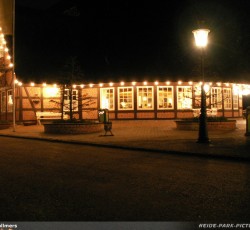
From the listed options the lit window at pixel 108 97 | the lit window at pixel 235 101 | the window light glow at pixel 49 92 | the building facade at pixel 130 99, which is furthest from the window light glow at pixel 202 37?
the lit window at pixel 235 101

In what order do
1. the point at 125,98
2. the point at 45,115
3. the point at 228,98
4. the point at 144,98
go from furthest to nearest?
the point at 228,98 < the point at 125,98 < the point at 144,98 < the point at 45,115

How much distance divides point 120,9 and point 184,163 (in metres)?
27.5

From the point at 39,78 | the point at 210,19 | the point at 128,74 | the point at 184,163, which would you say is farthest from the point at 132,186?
the point at 39,78

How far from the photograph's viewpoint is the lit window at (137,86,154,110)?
90.1ft

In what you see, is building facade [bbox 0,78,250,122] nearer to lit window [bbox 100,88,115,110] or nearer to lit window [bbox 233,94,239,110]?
lit window [bbox 100,88,115,110]

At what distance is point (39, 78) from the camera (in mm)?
27828

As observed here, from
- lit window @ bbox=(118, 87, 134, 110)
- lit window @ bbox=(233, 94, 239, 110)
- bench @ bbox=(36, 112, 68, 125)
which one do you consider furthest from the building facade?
lit window @ bbox=(233, 94, 239, 110)

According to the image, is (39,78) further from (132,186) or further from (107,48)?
(132,186)

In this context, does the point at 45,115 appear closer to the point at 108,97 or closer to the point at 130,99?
the point at 108,97

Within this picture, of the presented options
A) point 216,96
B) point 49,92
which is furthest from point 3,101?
point 216,96

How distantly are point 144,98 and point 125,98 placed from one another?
1.44 m

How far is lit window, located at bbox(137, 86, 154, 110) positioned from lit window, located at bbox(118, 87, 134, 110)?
0.53 m

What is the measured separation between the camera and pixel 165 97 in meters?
27.6

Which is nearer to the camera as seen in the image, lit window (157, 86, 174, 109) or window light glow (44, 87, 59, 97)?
lit window (157, 86, 174, 109)
